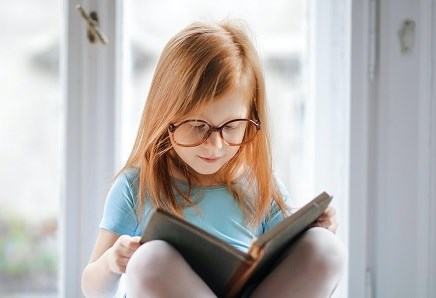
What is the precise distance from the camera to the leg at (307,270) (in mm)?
979

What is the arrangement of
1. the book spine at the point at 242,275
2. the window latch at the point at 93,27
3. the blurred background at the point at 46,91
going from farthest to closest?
the blurred background at the point at 46,91 → the window latch at the point at 93,27 → the book spine at the point at 242,275

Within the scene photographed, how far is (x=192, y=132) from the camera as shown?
3.72 feet

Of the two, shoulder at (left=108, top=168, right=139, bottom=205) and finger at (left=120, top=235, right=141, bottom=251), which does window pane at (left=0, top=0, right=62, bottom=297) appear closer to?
shoulder at (left=108, top=168, right=139, bottom=205)

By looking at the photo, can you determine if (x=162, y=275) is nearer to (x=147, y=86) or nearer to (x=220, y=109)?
(x=220, y=109)

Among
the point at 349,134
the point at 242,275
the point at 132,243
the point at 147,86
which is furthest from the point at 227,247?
the point at 147,86

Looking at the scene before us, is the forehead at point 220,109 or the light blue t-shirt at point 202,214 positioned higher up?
the forehead at point 220,109

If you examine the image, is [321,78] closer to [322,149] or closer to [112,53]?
[322,149]

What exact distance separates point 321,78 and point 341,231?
1.21 ft

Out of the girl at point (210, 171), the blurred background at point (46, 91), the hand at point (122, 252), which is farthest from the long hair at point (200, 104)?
the blurred background at point (46, 91)

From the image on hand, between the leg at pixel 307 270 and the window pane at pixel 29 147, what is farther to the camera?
the window pane at pixel 29 147

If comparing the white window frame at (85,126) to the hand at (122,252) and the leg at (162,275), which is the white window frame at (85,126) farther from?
the leg at (162,275)

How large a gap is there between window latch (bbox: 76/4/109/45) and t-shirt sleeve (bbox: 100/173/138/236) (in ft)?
1.18

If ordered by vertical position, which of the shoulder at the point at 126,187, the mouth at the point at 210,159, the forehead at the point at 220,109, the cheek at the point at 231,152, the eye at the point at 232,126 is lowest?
the shoulder at the point at 126,187

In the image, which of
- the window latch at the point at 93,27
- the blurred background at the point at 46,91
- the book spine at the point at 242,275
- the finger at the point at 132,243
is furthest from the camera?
the blurred background at the point at 46,91
